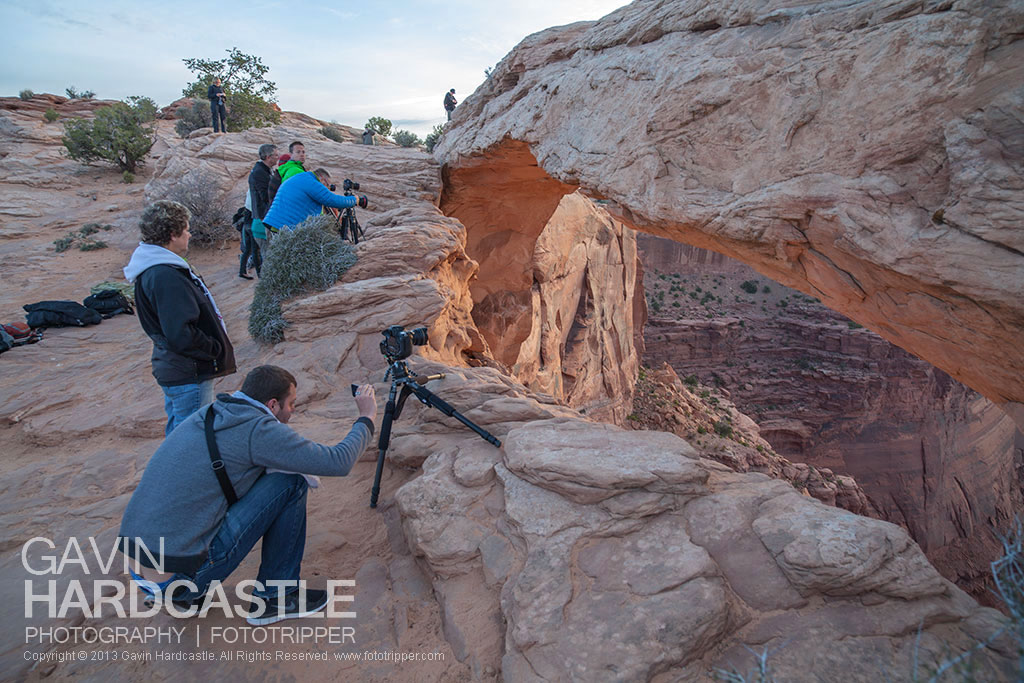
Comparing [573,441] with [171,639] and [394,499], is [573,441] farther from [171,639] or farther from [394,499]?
[171,639]

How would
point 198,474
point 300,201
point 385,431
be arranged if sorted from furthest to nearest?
point 300,201 < point 385,431 < point 198,474

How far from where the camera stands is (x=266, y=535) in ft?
8.39

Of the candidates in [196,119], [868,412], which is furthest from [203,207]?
[868,412]

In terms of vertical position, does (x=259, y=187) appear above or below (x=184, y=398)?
above

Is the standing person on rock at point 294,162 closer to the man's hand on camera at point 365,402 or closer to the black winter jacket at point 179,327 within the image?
the black winter jacket at point 179,327

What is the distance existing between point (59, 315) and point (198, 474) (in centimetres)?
633

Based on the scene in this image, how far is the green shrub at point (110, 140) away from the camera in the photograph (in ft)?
45.4

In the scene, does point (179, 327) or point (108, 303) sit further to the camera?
Result: point (108, 303)

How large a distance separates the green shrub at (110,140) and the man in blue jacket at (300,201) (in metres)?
11.5

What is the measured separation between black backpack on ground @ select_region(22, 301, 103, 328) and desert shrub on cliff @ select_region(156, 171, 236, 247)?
3.05m

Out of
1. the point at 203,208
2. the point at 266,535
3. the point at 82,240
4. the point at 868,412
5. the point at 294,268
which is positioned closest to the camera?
the point at 266,535

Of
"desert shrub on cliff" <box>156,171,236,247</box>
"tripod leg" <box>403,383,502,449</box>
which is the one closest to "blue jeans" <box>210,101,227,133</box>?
"desert shrub on cliff" <box>156,171,236,247</box>

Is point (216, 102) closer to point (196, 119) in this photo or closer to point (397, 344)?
point (196, 119)

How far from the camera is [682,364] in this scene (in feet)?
85.3
